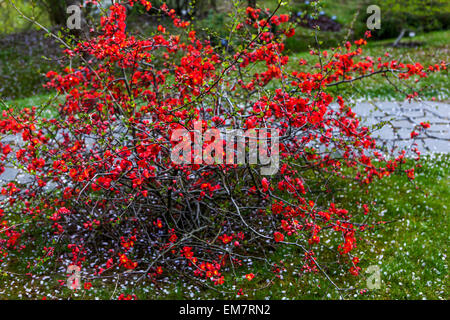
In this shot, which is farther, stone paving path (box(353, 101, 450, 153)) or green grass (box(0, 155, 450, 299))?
stone paving path (box(353, 101, 450, 153))

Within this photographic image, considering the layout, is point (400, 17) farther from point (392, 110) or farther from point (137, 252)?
point (137, 252)

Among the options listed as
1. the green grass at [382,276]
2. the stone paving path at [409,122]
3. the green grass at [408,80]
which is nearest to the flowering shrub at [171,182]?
the green grass at [382,276]

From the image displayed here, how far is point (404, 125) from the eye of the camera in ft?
26.1

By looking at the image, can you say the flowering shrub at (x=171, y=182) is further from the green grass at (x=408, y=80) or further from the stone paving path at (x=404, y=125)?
the stone paving path at (x=404, y=125)

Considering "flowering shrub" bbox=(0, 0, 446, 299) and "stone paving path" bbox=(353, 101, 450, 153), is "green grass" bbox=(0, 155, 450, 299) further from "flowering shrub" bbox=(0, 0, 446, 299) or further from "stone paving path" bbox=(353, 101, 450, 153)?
"stone paving path" bbox=(353, 101, 450, 153)

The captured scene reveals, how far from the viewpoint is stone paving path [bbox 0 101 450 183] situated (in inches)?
275

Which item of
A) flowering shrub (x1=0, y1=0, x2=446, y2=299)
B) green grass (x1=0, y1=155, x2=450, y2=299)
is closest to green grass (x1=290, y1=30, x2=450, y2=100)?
flowering shrub (x1=0, y1=0, x2=446, y2=299)

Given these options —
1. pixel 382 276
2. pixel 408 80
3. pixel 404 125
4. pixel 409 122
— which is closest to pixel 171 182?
pixel 382 276

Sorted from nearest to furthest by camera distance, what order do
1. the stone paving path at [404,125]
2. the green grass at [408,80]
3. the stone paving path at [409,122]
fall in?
the stone paving path at [404,125] < the stone paving path at [409,122] < the green grass at [408,80]

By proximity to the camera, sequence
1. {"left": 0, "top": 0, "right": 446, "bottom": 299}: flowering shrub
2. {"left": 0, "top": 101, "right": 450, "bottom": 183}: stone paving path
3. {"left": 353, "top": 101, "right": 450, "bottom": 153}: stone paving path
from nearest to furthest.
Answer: {"left": 0, "top": 0, "right": 446, "bottom": 299}: flowering shrub → {"left": 0, "top": 101, "right": 450, "bottom": 183}: stone paving path → {"left": 353, "top": 101, "right": 450, "bottom": 153}: stone paving path

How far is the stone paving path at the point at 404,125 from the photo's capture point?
6.98m

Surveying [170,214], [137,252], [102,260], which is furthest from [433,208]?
[102,260]

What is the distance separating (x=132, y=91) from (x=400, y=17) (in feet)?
46.8
